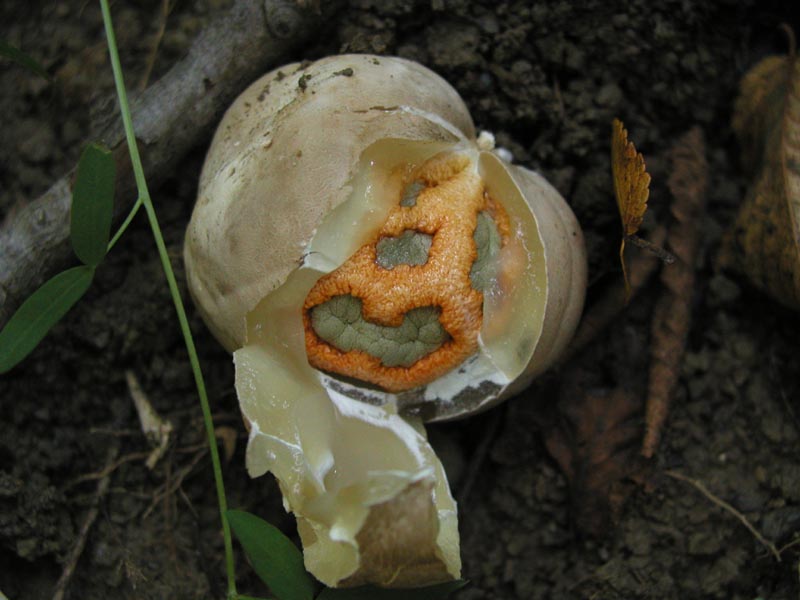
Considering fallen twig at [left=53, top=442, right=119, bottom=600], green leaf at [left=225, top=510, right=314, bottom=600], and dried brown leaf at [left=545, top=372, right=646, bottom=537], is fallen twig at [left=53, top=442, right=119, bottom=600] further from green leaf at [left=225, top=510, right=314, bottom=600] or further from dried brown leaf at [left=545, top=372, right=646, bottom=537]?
dried brown leaf at [left=545, top=372, right=646, bottom=537]

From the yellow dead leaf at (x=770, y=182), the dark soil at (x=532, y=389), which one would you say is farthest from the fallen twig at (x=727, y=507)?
the yellow dead leaf at (x=770, y=182)

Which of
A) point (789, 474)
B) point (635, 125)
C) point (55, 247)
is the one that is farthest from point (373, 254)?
point (789, 474)

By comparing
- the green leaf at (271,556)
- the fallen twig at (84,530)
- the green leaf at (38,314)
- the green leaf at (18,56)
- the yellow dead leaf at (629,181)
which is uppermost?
the green leaf at (18,56)

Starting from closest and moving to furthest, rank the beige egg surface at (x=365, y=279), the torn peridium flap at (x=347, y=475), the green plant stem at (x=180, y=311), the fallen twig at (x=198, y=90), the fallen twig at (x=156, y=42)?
the torn peridium flap at (x=347, y=475)
the beige egg surface at (x=365, y=279)
the green plant stem at (x=180, y=311)
the fallen twig at (x=198, y=90)
the fallen twig at (x=156, y=42)

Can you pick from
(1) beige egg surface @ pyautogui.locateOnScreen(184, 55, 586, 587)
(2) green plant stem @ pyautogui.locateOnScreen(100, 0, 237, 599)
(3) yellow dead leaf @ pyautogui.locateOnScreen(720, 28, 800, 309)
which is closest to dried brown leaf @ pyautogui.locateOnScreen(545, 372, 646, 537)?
(1) beige egg surface @ pyautogui.locateOnScreen(184, 55, 586, 587)

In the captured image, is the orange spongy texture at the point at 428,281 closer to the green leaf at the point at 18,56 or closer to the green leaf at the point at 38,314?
the green leaf at the point at 38,314

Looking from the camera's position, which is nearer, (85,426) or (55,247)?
(55,247)

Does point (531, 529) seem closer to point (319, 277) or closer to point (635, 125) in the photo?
point (319, 277)

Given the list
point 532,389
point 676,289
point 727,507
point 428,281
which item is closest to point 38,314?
point 428,281
